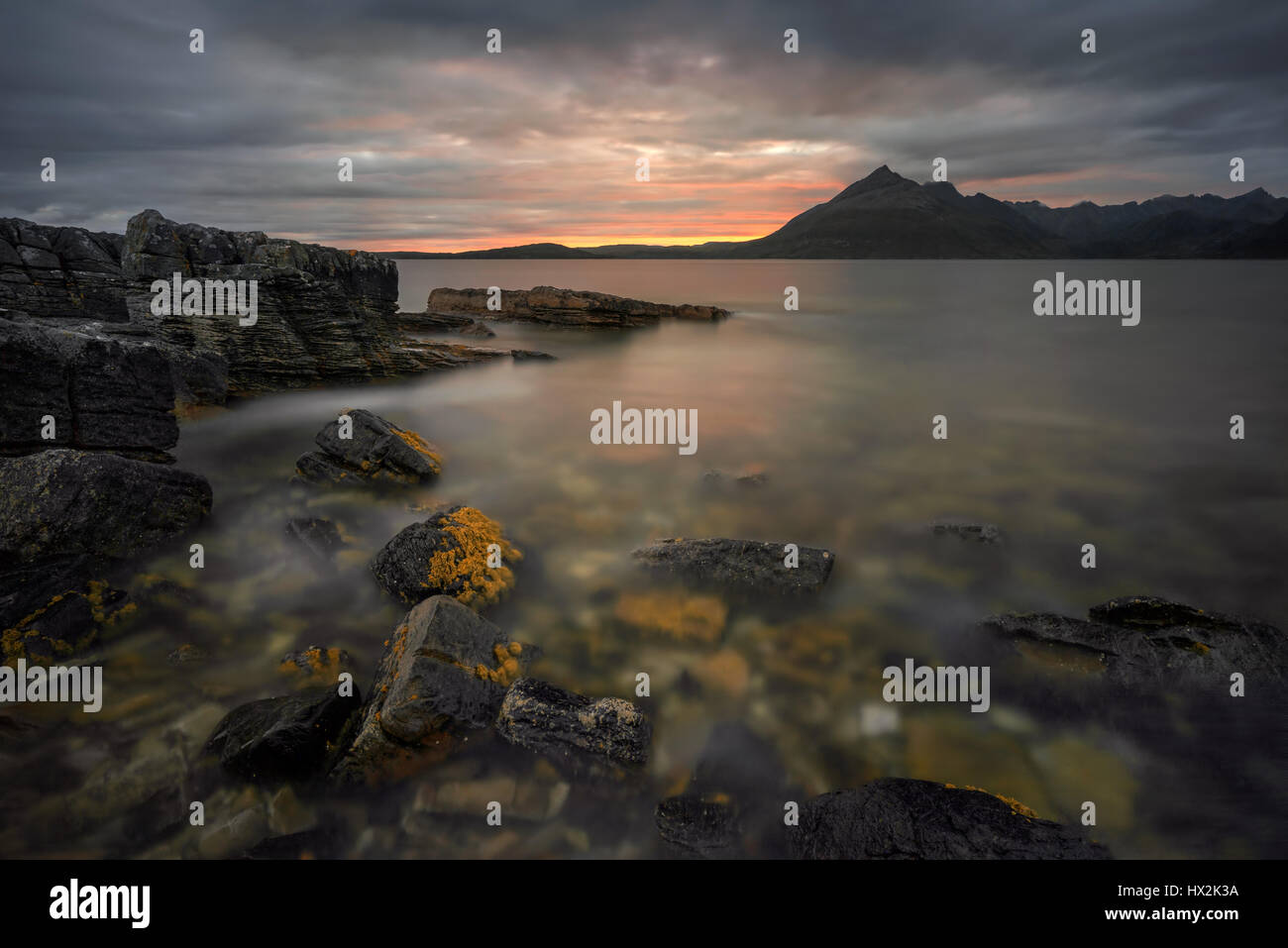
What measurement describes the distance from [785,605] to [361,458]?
8.30m

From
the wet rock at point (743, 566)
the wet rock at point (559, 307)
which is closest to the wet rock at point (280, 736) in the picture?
the wet rock at point (743, 566)

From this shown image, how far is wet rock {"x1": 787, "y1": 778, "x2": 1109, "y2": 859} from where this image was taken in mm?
4469

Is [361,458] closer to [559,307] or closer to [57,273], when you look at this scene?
[57,273]

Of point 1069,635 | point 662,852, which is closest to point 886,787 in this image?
point 662,852

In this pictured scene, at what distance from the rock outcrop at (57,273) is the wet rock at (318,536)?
18.6 metres

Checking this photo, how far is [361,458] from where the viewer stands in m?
11.3

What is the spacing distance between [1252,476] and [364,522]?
1801 centimetres

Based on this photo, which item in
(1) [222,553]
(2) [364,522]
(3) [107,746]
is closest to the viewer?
(3) [107,746]

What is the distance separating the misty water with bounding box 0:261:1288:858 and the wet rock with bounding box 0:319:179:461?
159 centimetres

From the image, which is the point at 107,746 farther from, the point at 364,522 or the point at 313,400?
→ the point at 313,400

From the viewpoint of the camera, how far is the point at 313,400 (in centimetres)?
1777

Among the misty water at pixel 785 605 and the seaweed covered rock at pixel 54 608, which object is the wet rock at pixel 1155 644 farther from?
the seaweed covered rock at pixel 54 608

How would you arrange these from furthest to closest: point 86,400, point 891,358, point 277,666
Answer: point 891,358 → point 86,400 → point 277,666

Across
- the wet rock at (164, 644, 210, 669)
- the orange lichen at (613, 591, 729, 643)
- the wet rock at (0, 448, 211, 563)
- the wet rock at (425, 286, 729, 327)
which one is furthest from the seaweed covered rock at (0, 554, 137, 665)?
the wet rock at (425, 286, 729, 327)
